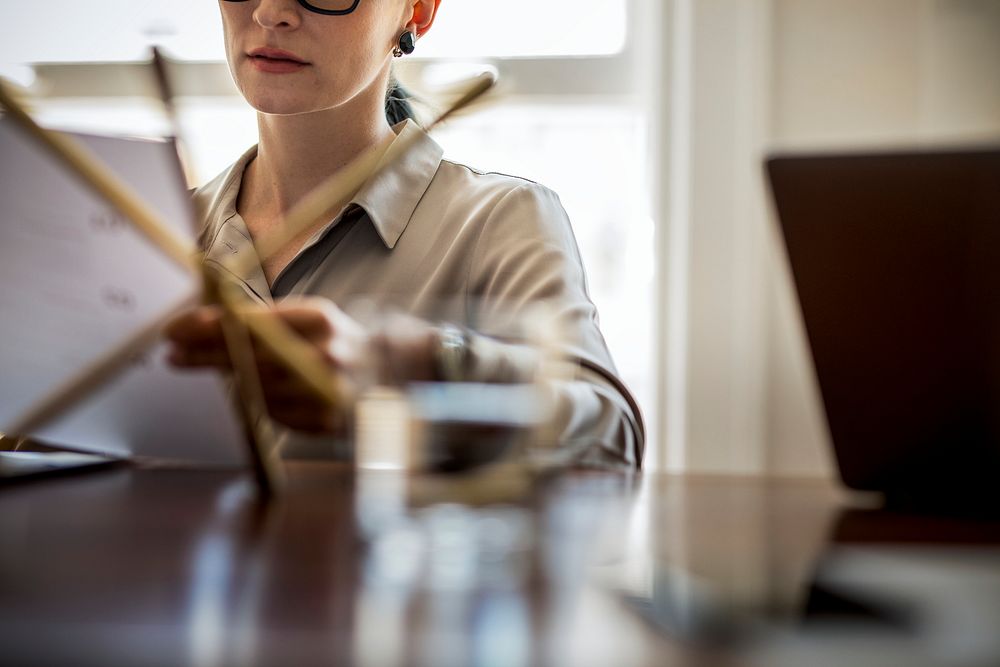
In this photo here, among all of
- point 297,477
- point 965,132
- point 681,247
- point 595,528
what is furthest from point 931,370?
point 965,132

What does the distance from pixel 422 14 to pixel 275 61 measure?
293mm

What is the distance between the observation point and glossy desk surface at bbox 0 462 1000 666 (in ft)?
0.88

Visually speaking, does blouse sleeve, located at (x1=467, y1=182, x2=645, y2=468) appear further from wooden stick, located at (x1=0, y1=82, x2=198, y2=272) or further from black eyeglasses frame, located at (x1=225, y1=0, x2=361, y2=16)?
black eyeglasses frame, located at (x1=225, y1=0, x2=361, y2=16)

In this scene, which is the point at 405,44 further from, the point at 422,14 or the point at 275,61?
the point at 275,61

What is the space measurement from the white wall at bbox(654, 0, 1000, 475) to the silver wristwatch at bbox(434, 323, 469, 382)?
5.18 ft

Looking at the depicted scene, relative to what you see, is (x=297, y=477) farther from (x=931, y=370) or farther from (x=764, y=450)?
(x=764, y=450)

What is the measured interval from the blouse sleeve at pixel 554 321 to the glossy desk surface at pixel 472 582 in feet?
0.19

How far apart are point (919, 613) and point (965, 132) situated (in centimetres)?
186

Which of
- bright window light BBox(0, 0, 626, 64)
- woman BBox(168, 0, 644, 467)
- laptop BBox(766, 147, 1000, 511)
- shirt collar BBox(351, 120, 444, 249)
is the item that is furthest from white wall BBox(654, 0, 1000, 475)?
laptop BBox(766, 147, 1000, 511)

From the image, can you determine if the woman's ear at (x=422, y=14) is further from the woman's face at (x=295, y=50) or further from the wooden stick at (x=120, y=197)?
the wooden stick at (x=120, y=197)

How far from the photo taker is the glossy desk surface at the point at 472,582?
0.88 ft

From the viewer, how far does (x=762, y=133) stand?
77.1 inches

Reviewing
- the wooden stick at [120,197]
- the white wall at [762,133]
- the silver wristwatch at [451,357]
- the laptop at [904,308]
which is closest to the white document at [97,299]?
the wooden stick at [120,197]

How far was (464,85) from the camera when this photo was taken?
623 millimetres
